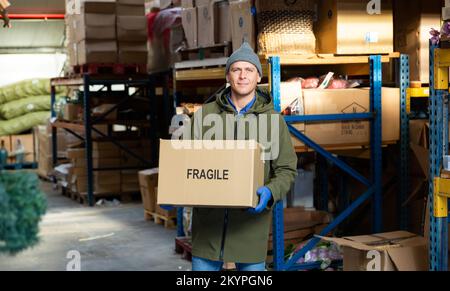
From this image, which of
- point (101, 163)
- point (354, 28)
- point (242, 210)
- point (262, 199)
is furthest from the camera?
point (101, 163)

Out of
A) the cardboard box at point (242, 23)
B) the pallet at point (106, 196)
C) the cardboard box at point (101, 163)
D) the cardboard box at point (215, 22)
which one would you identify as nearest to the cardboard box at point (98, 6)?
the cardboard box at point (101, 163)

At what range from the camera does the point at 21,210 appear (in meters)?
2.20

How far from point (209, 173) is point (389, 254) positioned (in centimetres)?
196

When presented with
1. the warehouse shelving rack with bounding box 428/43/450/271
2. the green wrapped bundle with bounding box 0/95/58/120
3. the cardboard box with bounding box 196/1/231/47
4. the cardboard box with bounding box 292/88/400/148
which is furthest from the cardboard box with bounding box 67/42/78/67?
the warehouse shelving rack with bounding box 428/43/450/271

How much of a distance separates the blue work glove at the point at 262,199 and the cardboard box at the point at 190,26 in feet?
12.6

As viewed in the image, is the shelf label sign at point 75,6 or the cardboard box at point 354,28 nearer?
the cardboard box at point 354,28

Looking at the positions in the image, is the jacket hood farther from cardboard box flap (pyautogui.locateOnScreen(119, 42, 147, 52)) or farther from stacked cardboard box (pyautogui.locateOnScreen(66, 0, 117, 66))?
cardboard box flap (pyautogui.locateOnScreen(119, 42, 147, 52))

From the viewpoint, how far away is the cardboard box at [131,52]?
10.9 m

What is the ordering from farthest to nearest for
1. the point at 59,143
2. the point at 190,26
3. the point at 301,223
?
the point at 59,143 → the point at 190,26 → the point at 301,223

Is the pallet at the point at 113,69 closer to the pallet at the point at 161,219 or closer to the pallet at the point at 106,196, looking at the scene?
the pallet at the point at 106,196

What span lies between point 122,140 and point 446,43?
7.12m

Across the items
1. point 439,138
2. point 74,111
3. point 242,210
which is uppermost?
point 74,111

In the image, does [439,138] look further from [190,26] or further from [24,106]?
[24,106]

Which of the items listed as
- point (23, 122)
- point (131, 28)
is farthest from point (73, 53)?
point (23, 122)
